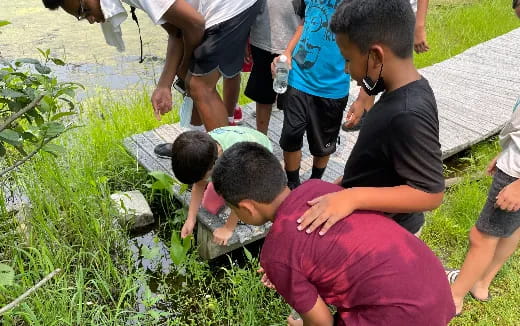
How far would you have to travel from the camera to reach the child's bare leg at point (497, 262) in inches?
84.6

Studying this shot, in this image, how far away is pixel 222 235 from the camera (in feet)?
7.66

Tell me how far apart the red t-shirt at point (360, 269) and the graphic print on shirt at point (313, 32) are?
1.21 m

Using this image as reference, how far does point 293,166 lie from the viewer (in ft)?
8.79

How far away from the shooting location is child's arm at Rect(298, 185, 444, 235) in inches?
51.9

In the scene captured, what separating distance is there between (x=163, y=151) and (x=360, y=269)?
2041 millimetres

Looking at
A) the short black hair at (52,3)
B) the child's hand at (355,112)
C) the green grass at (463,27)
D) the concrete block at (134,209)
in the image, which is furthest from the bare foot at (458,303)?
the green grass at (463,27)

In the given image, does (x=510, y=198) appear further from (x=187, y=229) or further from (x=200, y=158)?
(x=187, y=229)

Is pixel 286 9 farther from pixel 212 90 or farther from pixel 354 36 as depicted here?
pixel 354 36

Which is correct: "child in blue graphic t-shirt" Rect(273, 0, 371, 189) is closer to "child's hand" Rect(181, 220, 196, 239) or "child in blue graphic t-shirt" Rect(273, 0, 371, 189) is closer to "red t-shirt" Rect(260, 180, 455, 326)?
"child's hand" Rect(181, 220, 196, 239)

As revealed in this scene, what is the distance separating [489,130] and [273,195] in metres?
2.73

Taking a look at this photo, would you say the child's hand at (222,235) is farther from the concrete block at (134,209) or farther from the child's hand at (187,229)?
the concrete block at (134,209)

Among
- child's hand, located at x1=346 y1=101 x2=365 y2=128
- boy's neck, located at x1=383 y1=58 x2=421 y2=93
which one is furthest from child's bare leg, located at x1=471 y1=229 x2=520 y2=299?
boy's neck, located at x1=383 y1=58 x2=421 y2=93

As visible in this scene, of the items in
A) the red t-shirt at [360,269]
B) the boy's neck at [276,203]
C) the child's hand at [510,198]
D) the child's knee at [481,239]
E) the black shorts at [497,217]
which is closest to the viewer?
the red t-shirt at [360,269]

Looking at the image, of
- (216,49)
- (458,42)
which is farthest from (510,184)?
(458,42)
